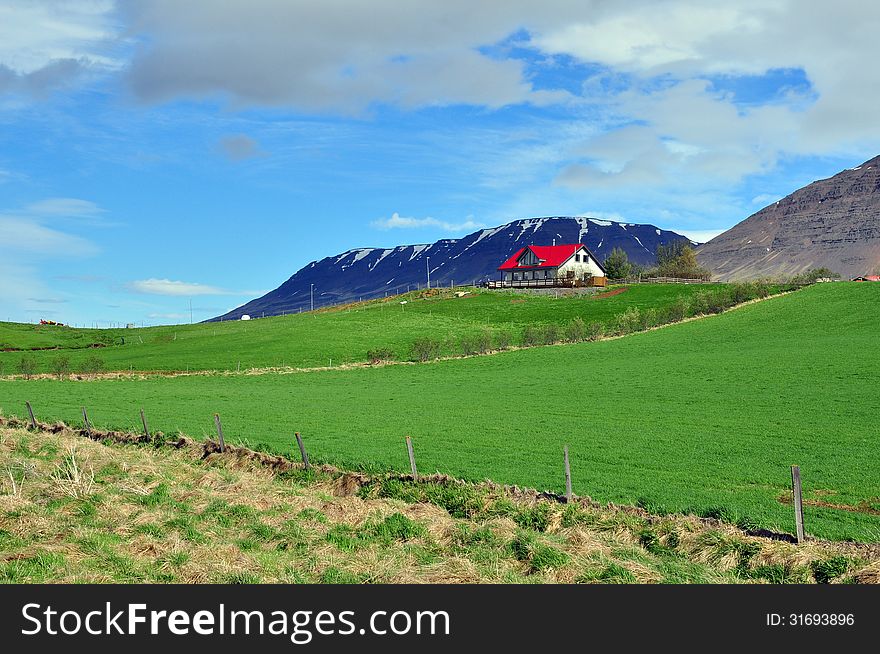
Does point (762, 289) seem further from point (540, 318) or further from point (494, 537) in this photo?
point (494, 537)

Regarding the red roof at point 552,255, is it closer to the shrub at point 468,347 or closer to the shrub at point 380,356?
the shrub at point 468,347

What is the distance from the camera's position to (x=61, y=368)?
→ 73.9 m

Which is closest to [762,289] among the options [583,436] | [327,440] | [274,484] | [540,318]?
[540,318]

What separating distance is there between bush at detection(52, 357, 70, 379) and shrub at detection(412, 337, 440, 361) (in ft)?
116

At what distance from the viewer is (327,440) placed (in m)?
30.2

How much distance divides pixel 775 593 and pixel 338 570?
717 centimetres

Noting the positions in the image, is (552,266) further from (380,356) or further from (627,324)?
(380,356)

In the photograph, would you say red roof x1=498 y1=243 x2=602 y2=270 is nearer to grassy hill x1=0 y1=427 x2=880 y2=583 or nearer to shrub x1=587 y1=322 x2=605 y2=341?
shrub x1=587 y1=322 x2=605 y2=341

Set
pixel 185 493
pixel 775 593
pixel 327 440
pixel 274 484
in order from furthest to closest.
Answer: pixel 327 440, pixel 274 484, pixel 185 493, pixel 775 593

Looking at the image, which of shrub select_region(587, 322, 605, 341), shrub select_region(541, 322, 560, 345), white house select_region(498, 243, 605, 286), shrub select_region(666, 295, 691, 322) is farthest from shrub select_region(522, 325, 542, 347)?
white house select_region(498, 243, 605, 286)

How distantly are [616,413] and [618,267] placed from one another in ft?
409

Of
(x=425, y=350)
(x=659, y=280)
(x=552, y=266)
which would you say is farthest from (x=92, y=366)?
(x=659, y=280)

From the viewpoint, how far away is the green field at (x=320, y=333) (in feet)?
262

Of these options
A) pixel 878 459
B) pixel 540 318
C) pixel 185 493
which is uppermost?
pixel 540 318
